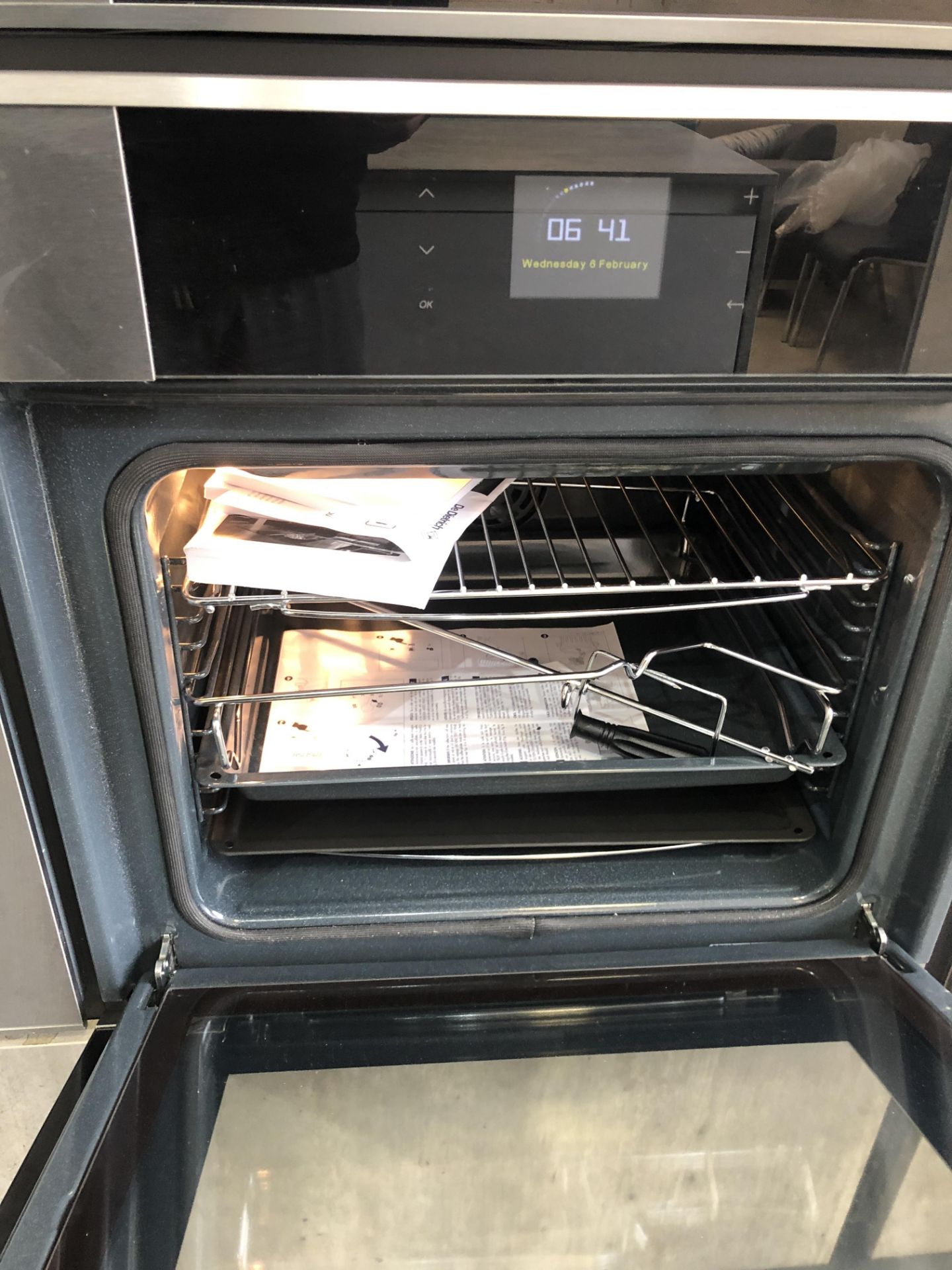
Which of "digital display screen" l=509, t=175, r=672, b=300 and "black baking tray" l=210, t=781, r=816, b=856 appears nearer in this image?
"digital display screen" l=509, t=175, r=672, b=300

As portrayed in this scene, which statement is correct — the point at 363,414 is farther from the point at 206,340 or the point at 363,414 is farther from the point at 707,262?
the point at 707,262

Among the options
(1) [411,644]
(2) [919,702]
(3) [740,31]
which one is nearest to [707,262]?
(3) [740,31]

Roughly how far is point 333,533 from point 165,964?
415 mm

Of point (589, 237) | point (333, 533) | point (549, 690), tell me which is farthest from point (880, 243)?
point (549, 690)

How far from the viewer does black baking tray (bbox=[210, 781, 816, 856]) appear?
3.11ft

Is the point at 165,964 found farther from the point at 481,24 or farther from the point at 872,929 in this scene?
the point at 481,24

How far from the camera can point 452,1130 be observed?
794 mm

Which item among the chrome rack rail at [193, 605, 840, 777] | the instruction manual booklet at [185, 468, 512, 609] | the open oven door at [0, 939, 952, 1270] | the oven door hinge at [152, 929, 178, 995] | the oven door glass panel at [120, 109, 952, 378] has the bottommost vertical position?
the open oven door at [0, 939, 952, 1270]

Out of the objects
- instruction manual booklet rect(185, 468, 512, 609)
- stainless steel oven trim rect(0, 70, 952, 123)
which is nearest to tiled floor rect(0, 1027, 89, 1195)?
instruction manual booklet rect(185, 468, 512, 609)

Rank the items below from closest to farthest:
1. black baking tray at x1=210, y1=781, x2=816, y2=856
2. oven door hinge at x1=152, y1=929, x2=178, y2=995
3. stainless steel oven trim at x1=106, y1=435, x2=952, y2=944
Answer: stainless steel oven trim at x1=106, y1=435, x2=952, y2=944 < oven door hinge at x1=152, y1=929, x2=178, y2=995 < black baking tray at x1=210, y1=781, x2=816, y2=856

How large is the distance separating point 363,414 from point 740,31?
330 mm

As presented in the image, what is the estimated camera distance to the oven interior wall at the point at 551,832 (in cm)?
85

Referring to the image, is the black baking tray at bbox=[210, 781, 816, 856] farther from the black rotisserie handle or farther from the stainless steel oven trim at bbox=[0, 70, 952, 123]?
the stainless steel oven trim at bbox=[0, 70, 952, 123]

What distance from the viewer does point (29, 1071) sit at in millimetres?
898
